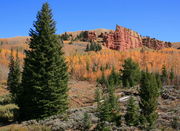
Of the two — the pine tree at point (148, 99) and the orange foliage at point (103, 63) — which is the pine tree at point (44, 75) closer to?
the pine tree at point (148, 99)

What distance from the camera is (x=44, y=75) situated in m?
20.4

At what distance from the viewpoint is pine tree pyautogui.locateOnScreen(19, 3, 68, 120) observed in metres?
19.8

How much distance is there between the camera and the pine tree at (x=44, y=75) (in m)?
19.8

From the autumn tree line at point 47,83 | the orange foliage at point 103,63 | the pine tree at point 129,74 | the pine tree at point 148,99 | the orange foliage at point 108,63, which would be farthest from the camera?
the orange foliage at point 103,63

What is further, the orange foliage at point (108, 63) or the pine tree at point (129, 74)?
the orange foliage at point (108, 63)

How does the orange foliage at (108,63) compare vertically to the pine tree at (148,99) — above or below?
above

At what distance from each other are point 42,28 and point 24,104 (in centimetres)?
752

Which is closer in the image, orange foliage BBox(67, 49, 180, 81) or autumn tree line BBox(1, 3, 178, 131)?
autumn tree line BBox(1, 3, 178, 131)

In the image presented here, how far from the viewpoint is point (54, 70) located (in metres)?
20.9

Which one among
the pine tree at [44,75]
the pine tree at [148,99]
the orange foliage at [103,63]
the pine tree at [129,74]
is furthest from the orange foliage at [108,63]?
the pine tree at [148,99]

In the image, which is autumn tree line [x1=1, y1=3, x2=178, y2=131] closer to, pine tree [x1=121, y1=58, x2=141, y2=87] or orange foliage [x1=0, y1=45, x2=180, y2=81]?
pine tree [x1=121, y1=58, x2=141, y2=87]

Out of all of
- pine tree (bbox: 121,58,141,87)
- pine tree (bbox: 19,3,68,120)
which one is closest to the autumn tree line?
pine tree (bbox: 19,3,68,120)

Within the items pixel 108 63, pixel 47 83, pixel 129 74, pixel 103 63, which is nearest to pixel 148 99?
pixel 47 83

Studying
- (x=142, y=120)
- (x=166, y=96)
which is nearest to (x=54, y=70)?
(x=142, y=120)
